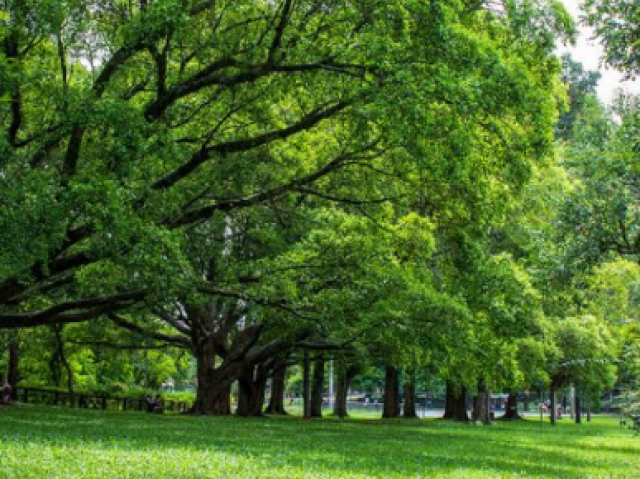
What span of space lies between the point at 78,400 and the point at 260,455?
92.8ft

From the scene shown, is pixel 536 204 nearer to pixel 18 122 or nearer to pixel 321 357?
pixel 321 357

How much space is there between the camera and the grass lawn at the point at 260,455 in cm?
1226

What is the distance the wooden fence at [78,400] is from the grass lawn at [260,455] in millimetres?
15831

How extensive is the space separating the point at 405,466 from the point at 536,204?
20.9 m

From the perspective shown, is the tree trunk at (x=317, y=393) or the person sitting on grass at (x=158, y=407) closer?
the person sitting on grass at (x=158, y=407)

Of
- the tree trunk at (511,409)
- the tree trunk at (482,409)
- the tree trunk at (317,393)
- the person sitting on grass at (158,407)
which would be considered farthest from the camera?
the tree trunk at (511,409)

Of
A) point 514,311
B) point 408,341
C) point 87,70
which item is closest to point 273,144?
point 87,70

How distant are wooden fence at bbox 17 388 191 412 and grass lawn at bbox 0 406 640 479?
51.9 feet

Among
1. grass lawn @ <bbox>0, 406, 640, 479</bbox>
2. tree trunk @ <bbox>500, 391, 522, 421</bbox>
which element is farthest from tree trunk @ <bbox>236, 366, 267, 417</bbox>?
tree trunk @ <bbox>500, 391, 522, 421</bbox>

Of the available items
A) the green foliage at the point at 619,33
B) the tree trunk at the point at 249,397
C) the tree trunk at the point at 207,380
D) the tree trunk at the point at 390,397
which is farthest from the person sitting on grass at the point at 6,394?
the green foliage at the point at 619,33

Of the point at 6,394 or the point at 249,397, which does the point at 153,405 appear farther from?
the point at 6,394

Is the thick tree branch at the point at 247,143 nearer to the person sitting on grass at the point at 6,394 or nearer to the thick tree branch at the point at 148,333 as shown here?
the thick tree branch at the point at 148,333

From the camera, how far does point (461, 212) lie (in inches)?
819

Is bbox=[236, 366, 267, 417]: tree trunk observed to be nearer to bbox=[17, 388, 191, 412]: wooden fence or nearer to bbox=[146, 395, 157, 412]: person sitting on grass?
bbox=[146, 395, 157, 412]: person sitting on grass
